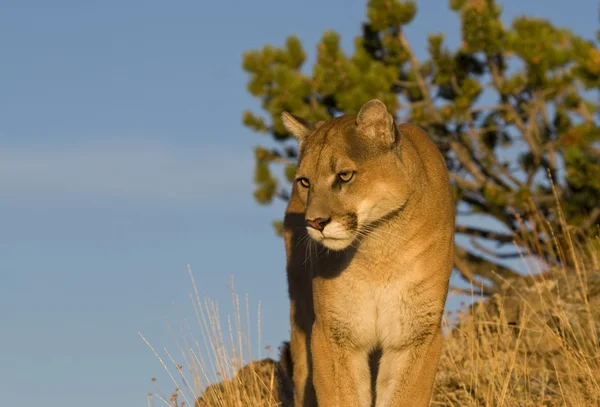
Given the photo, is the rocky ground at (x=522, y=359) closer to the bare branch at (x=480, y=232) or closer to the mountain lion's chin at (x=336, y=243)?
the mountain lion's chin at (x=336, y=243)

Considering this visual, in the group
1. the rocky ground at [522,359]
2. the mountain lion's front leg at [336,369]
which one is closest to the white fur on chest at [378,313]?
the mountain lion's front leg at [336,369]

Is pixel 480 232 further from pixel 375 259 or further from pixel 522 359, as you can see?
pixel 375 259

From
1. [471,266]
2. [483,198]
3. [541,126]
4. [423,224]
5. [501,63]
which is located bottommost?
[423,224]

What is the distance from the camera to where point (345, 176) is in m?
4.88

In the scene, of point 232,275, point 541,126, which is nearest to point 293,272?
point 232,275

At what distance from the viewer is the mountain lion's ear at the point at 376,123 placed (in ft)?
16.4

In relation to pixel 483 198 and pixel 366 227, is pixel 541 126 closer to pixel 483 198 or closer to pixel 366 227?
pixel 483 198

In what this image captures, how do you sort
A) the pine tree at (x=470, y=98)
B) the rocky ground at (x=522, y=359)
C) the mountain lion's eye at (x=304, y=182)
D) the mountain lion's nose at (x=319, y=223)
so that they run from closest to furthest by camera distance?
the mountain lion's nose at (x=319, y=223) < the mountain lion's eye at (x=304, y=182) < the rocky ground at (x=522, y=359) < the pine tree at (x=470, y=98)

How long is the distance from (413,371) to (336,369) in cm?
43

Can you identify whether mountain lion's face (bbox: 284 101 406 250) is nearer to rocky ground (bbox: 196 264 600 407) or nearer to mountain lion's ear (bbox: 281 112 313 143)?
mountain lion's ear (bbox: 281 112 313 143)

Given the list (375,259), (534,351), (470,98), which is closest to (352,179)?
(375,259)

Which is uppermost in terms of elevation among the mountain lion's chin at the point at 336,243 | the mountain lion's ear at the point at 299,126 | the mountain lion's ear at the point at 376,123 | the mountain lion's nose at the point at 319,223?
the mountain lion's ear at the point at 299,126

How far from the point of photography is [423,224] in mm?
5164

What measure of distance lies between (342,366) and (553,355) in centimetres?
331
